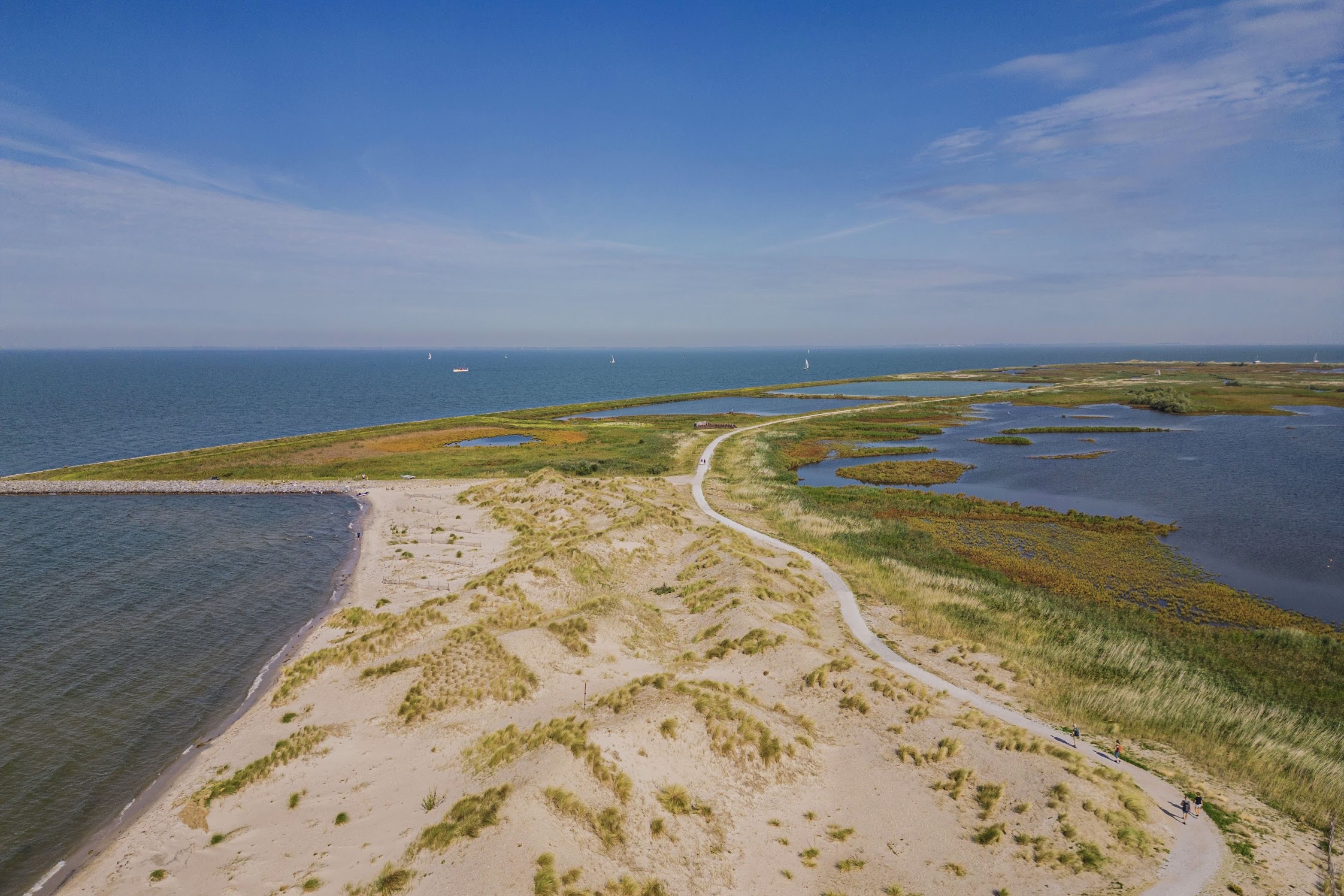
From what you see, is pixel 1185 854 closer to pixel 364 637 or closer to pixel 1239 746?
pixel 1239 746

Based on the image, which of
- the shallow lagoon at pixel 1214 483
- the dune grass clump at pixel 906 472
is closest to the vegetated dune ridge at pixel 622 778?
the shallow lagoon at pixel 1214 483

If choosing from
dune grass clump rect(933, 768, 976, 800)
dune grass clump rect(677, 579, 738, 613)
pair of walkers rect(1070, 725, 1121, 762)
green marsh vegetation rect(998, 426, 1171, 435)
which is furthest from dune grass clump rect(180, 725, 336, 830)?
green marsh vegetation rect(998, 426, 1171, 435)

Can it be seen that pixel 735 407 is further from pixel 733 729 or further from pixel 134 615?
pixel 733 729

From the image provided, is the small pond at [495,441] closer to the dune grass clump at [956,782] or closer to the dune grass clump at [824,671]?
the dune grass clump at [824,671]

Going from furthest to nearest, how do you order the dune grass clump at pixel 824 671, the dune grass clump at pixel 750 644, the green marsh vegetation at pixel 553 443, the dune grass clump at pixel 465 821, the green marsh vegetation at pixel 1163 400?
1. the green marsh vegetation at pixel 1163 400
2. the green marsh vegetation at pixel 553 443
3. the dune grass clump at pixel 750 644
4. the dune grass clump at pixel 824 671
5. the dune grass clump at pixel 465 821

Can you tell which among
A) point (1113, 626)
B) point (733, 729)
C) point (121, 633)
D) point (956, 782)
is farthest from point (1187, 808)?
point (121, 633)
